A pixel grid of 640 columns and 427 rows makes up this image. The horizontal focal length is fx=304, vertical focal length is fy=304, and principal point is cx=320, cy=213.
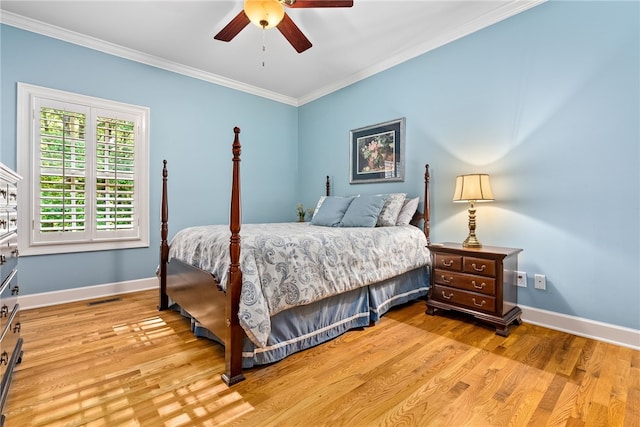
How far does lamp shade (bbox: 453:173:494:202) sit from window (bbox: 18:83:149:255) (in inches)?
134

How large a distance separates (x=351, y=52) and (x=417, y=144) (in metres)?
1.30

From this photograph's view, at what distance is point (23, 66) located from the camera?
2889mm

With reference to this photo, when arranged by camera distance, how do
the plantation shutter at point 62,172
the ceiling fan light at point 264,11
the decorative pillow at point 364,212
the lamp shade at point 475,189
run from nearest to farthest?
the ceiling fan light at point 264,11 → the lamp shade at point 475,189 → the plantation shutter at point 62,172 → the decorative pillow at point 364,212

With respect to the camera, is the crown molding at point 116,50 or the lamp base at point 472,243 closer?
the lamp base at point 472,243

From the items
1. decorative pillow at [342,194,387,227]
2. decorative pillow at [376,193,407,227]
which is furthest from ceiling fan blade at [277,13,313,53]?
decorative pillow at [376,193,407,227]

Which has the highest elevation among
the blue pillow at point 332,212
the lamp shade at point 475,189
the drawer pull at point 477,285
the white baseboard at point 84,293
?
the lamp shade at point 475,189

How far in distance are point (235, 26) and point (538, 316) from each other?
3.46m

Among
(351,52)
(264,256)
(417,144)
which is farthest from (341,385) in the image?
(351,52)

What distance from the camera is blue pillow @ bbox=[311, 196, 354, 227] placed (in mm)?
3350

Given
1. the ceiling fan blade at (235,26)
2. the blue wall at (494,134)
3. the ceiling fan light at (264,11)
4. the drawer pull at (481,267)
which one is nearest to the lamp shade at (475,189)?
→ the blue wall at (494,134)

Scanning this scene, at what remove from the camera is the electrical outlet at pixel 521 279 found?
→ 2627 mm

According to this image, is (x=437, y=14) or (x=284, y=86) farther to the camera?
(x=284, y=86)

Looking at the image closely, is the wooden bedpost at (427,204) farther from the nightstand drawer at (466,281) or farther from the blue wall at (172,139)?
the blue wall at (172,139)

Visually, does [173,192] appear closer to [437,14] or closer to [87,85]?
[87,85]
